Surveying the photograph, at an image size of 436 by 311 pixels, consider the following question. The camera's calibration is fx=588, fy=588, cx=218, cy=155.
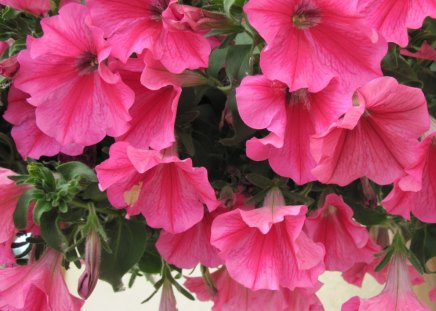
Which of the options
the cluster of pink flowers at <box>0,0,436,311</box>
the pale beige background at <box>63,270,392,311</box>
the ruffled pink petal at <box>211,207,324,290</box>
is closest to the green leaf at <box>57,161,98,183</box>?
the cluster of pink flowers at <box>0,0,436,311</box>

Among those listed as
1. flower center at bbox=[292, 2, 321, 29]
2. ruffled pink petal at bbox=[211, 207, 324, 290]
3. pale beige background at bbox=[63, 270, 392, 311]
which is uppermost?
flower center at bbox=[292, 2, 321, 29]

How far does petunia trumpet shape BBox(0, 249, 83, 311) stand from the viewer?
51 centimetres

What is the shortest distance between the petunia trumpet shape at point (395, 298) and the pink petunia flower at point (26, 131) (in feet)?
1.05

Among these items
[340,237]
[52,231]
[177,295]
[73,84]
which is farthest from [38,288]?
[177,295]

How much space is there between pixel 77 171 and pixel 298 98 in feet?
0.63

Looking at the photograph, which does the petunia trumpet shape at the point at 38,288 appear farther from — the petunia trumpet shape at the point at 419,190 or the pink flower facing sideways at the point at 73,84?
the petunia trumpet shape at the point at 419,190

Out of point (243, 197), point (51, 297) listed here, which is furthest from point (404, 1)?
point (51, 297)

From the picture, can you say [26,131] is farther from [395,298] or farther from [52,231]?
[395,298]

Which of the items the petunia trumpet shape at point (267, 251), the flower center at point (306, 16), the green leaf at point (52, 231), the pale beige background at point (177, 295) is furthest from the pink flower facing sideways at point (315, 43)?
the pale beige background at point (177, 295)

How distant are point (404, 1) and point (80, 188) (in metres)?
0.30

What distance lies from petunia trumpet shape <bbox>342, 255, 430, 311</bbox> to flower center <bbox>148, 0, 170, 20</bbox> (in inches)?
12.8

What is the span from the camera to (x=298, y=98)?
472mm

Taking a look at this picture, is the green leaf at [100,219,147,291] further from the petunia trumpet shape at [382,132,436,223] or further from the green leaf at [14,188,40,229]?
the petunia trumpet shape at [382,132,436,223]

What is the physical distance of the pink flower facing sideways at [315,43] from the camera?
1.37 feet
